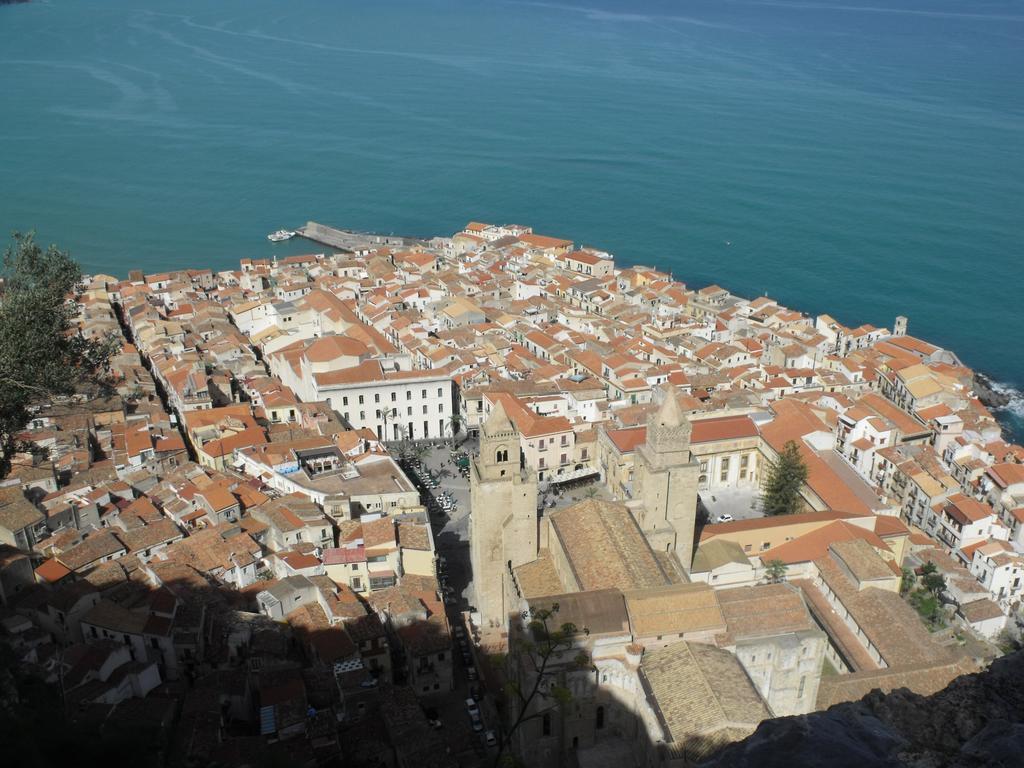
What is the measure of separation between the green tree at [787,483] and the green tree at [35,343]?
20.8m

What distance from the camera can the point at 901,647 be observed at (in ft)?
67.9

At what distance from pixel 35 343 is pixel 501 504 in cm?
1119

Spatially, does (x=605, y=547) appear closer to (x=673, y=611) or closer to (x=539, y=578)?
(x=539, y=578)

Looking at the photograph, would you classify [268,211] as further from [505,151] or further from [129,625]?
[129,625]

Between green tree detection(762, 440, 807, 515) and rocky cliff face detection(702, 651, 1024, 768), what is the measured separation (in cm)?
2304

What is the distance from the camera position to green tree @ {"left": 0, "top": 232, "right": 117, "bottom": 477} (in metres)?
16.5

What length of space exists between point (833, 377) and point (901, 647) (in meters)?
22.3

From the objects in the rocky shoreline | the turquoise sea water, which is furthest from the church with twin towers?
the turquoise sea water

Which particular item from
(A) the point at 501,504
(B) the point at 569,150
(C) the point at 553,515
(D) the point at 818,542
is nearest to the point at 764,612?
(C) the point at 553,515

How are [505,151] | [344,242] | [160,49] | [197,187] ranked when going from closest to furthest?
[344,242] → [197,187] → [505,151] → [160,49]

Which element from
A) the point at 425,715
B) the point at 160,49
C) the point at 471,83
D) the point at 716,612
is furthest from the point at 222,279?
the point at 160,49

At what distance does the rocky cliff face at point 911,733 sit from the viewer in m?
5.00

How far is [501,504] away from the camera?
21.9 m

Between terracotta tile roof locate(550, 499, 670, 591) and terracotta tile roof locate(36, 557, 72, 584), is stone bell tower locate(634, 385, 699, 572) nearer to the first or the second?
terracotta tile roof locate(550, 499, 670, 591)
